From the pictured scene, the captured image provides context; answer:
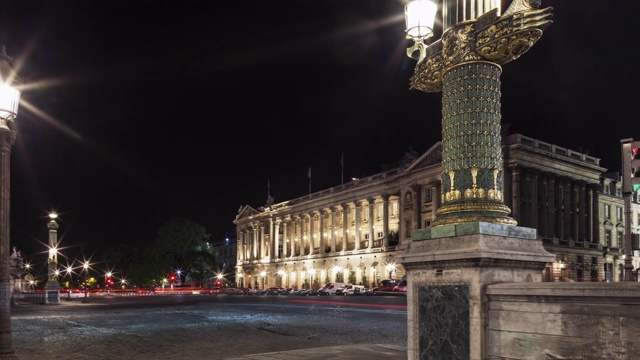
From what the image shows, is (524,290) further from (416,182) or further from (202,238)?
(202,238)

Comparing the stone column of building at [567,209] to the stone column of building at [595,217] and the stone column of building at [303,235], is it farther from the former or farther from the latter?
the stone column of building at [303,235]

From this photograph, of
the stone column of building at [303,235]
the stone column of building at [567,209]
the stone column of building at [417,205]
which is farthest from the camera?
the stone column of building at [303,235]

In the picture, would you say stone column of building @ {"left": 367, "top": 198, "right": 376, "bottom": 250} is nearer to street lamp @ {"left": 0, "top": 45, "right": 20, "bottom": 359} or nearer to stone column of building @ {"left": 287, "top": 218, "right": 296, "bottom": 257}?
stone column of building @ {"left": 287, "top": 218, "right": 296, "bottom": 257}

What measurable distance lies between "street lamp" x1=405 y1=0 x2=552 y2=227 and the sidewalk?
5621 millimetres

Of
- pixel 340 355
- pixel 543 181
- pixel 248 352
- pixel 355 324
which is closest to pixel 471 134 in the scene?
pixel 340 355

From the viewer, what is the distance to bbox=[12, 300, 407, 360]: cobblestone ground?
49.6ft

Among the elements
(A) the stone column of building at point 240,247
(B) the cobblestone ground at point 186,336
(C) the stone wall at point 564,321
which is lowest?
(A) the stone column of building at point 240,247

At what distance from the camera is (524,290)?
595cm

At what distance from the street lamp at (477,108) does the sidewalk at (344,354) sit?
18.4 ft

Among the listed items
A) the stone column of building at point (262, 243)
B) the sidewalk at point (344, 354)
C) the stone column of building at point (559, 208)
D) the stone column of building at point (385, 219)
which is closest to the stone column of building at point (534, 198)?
the stone column of building at point (559, 208)

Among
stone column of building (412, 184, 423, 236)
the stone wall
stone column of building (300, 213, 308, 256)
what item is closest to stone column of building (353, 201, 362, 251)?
stone column of building (412, 184, 423, 236)

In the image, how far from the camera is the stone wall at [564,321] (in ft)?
16.2

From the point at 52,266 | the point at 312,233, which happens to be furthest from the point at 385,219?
the point at 52,266

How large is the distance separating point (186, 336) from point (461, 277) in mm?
14352
